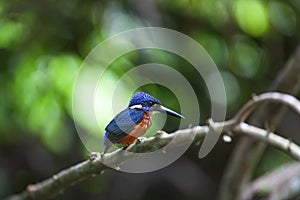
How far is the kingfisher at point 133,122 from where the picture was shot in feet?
2.89

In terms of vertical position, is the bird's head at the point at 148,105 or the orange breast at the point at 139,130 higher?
the bird's head at the point at 148,105

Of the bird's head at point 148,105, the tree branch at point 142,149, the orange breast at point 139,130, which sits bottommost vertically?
the tree branch at point 142,149

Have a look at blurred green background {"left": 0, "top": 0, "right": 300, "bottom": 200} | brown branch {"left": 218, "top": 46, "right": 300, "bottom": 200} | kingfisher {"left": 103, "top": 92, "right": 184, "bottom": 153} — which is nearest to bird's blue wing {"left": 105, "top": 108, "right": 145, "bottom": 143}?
kingfisher {"left": 103, "top": 92, "right": 184, "bottom": 153}

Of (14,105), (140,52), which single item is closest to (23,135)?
(14,105)

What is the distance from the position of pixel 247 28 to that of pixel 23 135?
4.48 feet

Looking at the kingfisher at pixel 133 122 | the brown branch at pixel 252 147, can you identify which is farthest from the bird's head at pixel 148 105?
the brown branch at pixel 252 147

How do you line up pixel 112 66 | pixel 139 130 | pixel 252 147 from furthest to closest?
pixel 252 147
pixel 112 66
pixel 139 130

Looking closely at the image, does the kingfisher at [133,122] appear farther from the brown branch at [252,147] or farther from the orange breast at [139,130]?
the brown branch at [252,147]

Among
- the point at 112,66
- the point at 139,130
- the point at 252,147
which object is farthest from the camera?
the point at 252,147

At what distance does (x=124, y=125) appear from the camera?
89 centimetres

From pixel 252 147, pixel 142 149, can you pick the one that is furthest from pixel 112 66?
pixel 142 149

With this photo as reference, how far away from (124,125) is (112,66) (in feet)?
4.70

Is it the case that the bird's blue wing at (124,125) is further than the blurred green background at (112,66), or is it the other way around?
the blurred green background at (112,66)

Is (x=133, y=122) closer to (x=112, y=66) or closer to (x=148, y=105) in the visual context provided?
(x=148, y=105)
